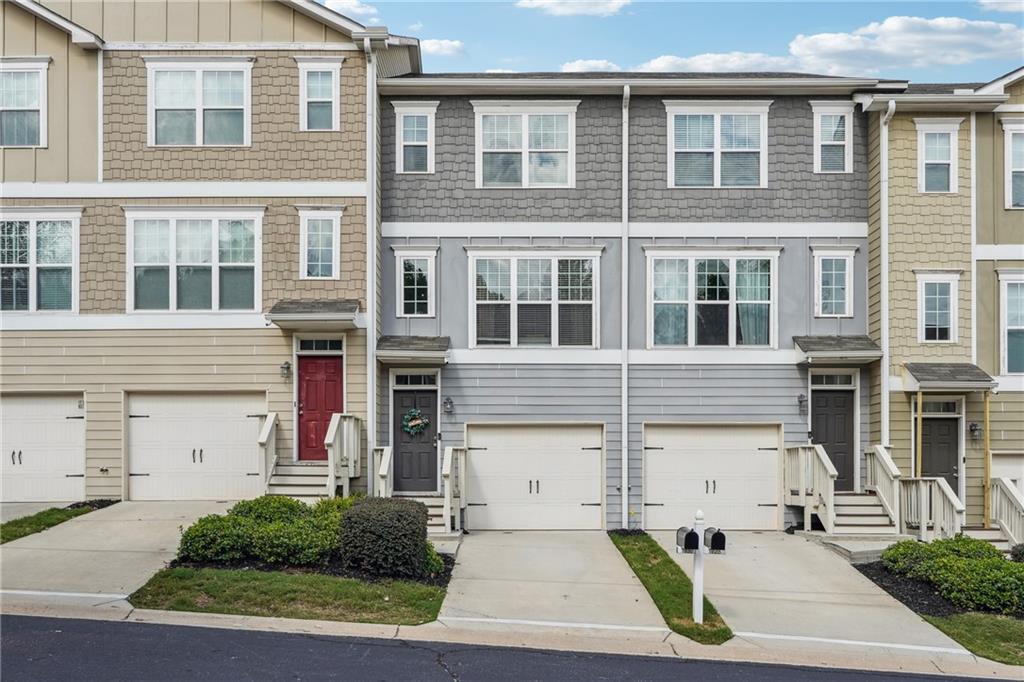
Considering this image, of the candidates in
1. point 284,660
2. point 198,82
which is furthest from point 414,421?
point 284,660

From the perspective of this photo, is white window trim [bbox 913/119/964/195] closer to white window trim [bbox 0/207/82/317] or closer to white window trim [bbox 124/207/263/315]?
white window trim [bbox 124/207/263/315]

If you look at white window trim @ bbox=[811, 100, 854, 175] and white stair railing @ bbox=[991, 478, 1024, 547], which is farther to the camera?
white window trim @ bbox=[811, 100, 854, 175]

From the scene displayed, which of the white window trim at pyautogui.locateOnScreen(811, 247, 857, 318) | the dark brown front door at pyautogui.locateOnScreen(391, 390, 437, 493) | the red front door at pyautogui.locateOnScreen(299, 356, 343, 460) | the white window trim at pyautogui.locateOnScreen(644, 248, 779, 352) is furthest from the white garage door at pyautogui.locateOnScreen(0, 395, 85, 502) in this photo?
the white window trim at pyautogui.locateOnScreen(811, 247, 857, 318)

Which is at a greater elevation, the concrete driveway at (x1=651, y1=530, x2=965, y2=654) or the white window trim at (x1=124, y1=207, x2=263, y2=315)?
the white window trim at (x1=124, y1=207, x2=263, y2=315)

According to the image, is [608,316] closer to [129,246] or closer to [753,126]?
[753,126]

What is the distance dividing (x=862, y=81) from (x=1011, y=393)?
6.17m

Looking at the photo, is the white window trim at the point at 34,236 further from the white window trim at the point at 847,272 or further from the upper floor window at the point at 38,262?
the white window trim at the point at 847,272

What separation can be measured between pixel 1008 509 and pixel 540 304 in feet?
28.6

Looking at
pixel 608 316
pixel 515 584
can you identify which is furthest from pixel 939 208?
pixel 515 584

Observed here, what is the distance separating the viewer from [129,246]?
16875 mm

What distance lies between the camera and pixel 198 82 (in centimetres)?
1692

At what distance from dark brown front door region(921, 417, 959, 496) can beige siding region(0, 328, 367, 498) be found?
1127 centimetres

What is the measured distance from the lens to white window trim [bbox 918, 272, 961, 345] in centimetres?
1716

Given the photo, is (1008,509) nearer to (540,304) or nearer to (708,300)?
(708,300)
